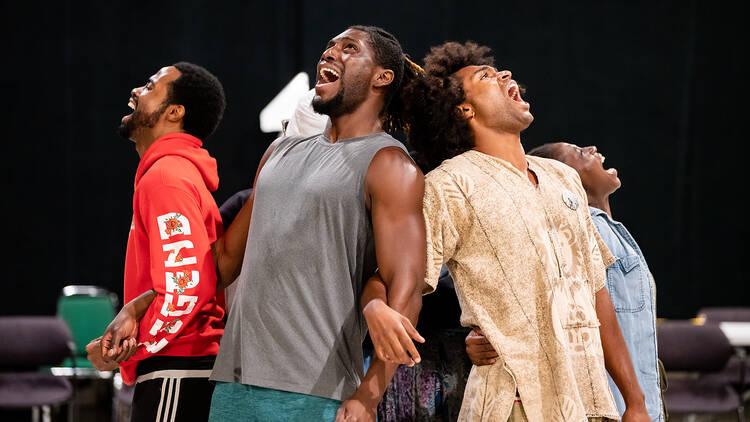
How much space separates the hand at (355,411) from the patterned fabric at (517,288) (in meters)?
0.32

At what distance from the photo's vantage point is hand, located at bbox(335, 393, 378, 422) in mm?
1526

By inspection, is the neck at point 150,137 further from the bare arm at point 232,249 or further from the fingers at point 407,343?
the fingers at point 407,343

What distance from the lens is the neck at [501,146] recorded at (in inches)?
76.8

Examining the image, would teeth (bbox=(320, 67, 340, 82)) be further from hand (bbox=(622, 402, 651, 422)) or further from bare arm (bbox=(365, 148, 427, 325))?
hand (bbox=(622, 402, 651, 422))

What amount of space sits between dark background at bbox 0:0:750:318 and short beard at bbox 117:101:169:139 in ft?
12.3

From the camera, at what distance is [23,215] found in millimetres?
5809

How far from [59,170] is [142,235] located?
429 centimetres

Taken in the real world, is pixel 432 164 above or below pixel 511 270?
above

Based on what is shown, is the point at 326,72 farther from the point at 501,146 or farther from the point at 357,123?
the point at 501,146

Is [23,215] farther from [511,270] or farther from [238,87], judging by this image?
[511,270]

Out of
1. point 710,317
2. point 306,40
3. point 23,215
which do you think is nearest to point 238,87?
point 306,40

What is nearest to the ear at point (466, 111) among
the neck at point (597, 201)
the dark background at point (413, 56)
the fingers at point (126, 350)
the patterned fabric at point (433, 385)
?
the patterned fabric at point (433, 385)

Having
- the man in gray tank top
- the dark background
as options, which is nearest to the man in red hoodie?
the man in gray tank top

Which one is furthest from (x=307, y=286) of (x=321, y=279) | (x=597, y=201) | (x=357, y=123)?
(x=597, y=201)
